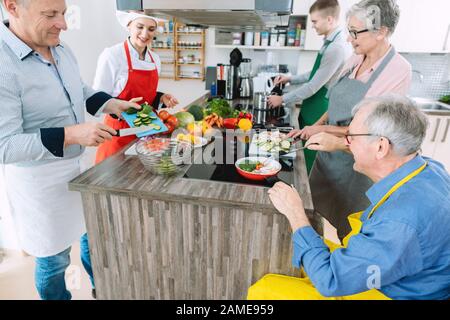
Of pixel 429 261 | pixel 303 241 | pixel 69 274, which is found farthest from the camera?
pixel 69 274

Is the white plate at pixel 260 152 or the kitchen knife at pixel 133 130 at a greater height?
the kitchen knife at pixel 133 130

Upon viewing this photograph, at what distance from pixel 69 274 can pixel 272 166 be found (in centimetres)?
155

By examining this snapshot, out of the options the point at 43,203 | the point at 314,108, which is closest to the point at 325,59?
the point at 314,108

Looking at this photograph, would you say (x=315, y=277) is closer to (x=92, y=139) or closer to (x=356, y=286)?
(x=356, y=286)

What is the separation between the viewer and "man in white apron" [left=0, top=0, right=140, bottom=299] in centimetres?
108

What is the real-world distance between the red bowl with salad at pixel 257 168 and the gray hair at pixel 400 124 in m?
0.42

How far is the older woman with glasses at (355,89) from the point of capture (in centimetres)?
137

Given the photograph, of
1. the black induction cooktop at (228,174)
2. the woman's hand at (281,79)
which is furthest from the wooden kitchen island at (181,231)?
the woman's hand at (281,79)

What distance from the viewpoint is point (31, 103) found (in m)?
1.15

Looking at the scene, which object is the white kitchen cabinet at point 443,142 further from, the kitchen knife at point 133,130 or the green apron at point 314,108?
the kitchen knife at point 133,130

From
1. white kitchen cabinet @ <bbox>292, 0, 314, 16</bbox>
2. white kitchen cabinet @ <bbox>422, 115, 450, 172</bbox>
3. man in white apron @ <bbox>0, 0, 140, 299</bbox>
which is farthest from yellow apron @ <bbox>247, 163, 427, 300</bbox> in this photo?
white kitchen cabinet @ <bbox>292, 0, 314, 16</bbox>

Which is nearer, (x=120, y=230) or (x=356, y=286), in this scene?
(x=356, y=286)
